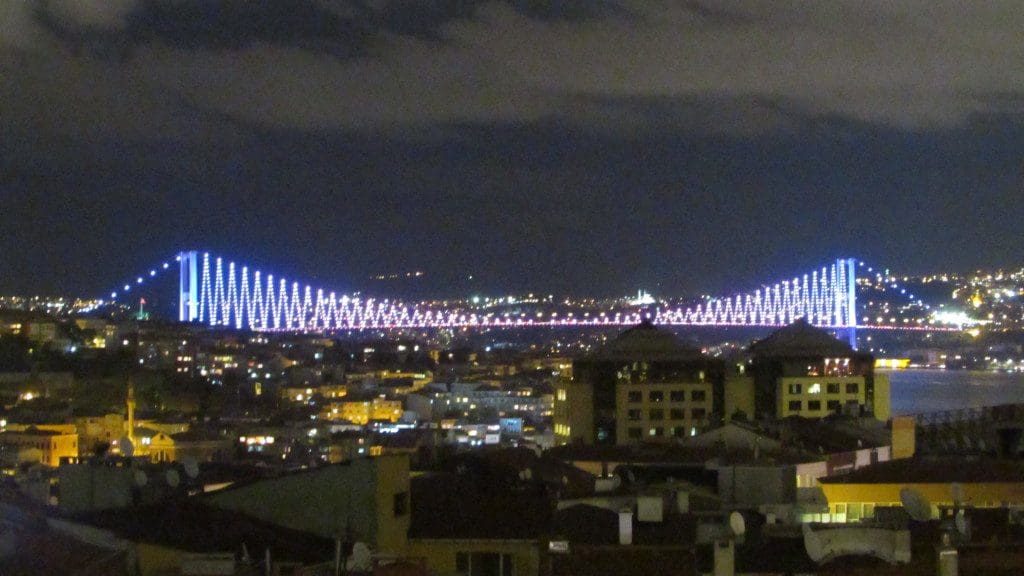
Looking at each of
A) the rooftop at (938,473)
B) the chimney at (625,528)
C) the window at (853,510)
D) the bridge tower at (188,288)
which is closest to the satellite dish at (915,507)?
the chimney at (625,528)

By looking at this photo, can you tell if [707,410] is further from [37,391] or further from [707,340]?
[707,340]

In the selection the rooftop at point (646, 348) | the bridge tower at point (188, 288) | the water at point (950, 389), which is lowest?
the water at point (950, 389)

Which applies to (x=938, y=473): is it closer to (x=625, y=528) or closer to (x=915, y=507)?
(x=915, y=507)

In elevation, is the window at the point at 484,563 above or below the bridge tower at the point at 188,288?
below

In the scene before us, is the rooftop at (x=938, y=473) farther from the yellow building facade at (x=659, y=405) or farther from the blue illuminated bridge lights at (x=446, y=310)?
the blue illuminated bridge lights at (x=446, y=310)

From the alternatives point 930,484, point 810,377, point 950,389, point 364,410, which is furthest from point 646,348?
point 950,389

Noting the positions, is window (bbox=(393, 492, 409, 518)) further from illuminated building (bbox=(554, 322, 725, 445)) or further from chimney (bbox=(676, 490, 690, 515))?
illuminated building (bbox=(554, 322, 725, 445))
